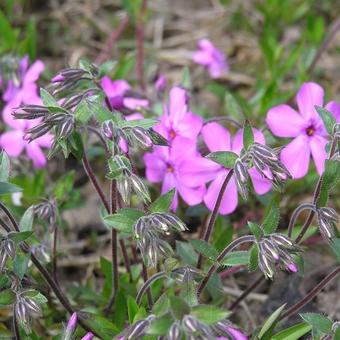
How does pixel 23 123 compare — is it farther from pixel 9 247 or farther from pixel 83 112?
pixel 9 247

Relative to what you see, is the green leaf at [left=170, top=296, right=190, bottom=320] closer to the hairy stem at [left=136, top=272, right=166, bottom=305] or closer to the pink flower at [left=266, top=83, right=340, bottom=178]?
the hairy stem at [left=136, top=272, right=166, bottom=305]

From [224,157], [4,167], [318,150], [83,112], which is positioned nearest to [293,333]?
[224,157]

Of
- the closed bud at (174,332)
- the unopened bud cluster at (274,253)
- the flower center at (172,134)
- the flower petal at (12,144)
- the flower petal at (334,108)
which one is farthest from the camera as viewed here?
the flower petal at (12,144)

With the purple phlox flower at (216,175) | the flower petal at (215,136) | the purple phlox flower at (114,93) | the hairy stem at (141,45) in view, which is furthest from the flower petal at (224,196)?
the hairy stem at (141,45)

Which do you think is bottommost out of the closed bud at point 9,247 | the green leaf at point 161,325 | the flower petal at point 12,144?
the flower petal at point 12,144

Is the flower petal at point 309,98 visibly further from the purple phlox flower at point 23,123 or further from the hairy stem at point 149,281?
the purple phlox flower at point 23,123
